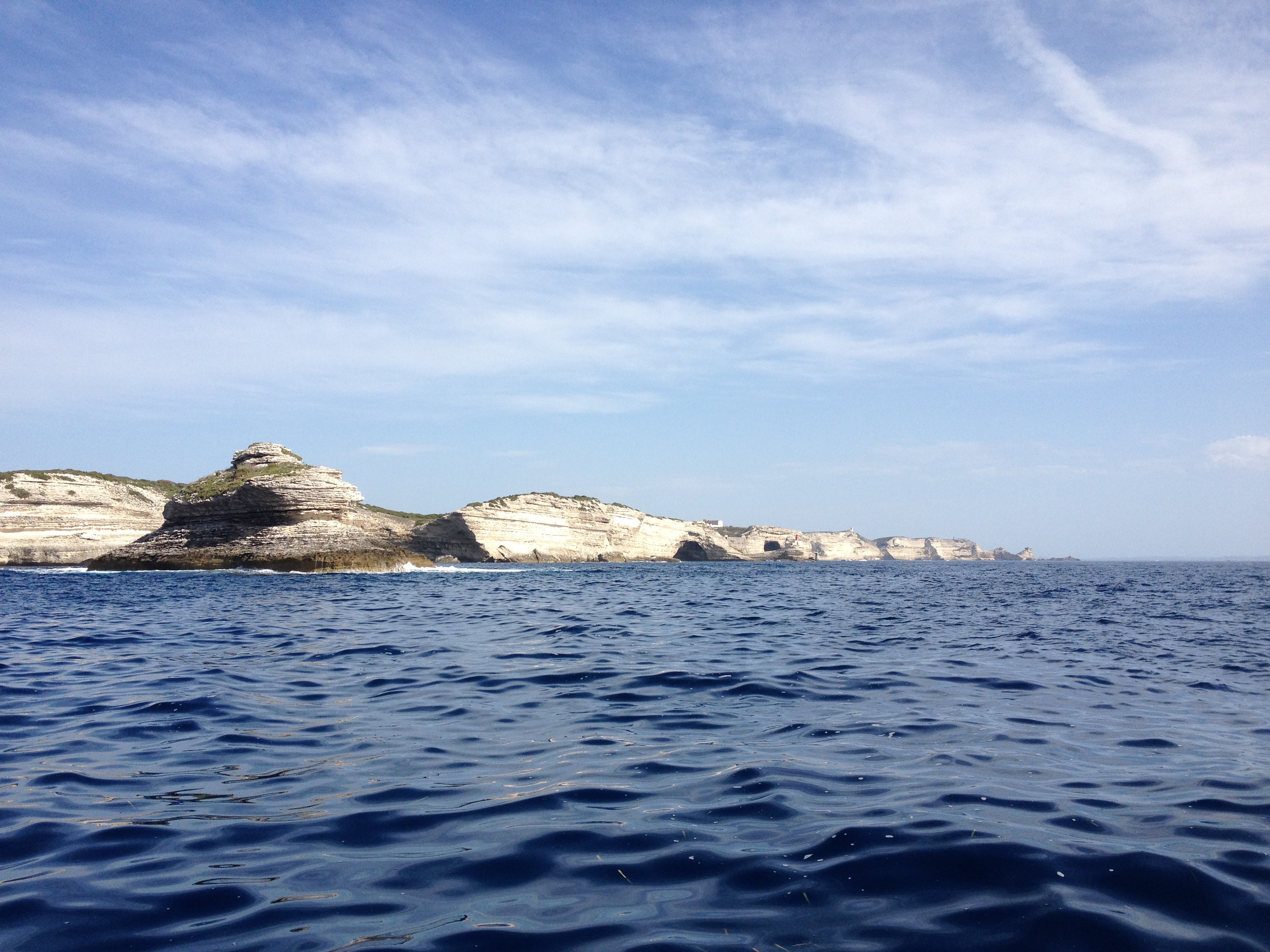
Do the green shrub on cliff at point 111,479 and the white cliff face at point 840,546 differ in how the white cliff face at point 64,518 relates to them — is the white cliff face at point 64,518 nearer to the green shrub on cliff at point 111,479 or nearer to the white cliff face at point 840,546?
the green shrub on cliff at point 111,479

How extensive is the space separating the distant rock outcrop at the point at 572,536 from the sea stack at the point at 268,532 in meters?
25.8

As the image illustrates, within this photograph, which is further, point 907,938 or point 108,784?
point 108,784

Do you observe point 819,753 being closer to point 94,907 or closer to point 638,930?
point 638,930

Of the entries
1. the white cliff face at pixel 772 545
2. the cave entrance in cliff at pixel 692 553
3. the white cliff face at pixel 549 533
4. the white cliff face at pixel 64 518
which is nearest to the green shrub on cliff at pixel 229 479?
the white cliff face at pixel 64 518

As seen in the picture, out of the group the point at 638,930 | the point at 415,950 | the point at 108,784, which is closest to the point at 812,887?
the point at 638,930

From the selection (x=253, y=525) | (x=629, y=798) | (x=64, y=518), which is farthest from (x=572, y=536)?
(x=629, y=798)

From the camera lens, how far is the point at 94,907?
3.94 m

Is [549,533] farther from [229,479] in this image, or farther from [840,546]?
[840,546]

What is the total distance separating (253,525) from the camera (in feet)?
177

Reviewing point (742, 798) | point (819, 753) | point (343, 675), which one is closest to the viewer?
point (742, 798)

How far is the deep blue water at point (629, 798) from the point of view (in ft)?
12.3

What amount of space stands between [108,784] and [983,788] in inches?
273


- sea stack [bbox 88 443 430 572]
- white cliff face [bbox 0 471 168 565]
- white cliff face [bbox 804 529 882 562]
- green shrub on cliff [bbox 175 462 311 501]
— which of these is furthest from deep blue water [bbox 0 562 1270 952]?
white cliff face [bbox 804 529 882 562]

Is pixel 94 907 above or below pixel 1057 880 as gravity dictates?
below
